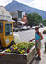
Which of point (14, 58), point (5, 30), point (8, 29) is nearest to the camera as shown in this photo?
point (14, 58)

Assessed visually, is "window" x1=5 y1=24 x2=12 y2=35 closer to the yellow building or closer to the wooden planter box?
the yellow building

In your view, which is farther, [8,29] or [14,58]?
[8,29]

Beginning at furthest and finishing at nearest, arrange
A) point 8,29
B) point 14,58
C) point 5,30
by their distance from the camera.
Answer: point 8,29 < point 5,30 < point 14,58

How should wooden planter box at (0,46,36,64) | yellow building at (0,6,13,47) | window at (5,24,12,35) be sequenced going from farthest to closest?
window at (5,24,12,35) → yellow building at (0,6,13,47) → wooden planter box at (0,46,36,64)

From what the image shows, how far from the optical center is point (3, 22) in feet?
31.2

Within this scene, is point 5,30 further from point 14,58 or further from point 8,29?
point 14,58

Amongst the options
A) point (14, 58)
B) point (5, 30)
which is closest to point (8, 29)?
point (5, 30)

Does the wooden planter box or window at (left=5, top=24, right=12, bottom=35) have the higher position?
window at (left=5, top=24, right=12, bottom=35)

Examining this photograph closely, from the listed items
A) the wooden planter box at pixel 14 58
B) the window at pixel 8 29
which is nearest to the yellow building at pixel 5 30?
the window at pixel 8 29

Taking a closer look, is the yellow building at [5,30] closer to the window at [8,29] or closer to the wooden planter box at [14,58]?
the window at [8,29]

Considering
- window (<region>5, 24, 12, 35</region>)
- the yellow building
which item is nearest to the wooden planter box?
the yellow building

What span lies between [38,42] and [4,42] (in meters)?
2.26

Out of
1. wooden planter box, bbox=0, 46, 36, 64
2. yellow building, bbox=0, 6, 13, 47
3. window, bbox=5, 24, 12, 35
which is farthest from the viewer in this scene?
window, bbox=5, 24, 12, 35

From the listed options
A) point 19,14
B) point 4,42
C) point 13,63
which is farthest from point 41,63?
point 19,14
